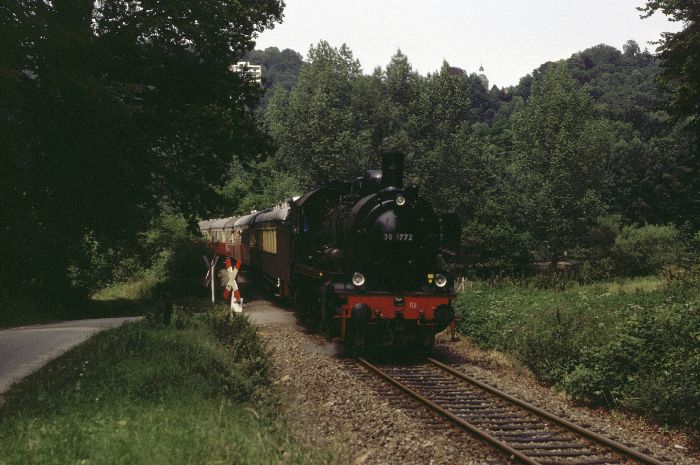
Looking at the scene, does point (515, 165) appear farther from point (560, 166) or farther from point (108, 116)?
point (108, 116)

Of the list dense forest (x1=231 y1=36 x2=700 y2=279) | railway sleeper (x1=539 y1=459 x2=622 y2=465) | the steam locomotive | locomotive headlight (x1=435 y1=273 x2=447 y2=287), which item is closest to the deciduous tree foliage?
the steam locomotive

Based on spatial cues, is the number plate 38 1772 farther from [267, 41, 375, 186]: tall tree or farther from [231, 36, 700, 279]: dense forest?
[267, 41, 375, 186]: tall tree

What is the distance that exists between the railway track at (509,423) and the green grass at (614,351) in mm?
1750

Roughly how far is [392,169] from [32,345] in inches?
366

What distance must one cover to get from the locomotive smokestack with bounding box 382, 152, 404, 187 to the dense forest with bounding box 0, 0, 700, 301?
631 cm

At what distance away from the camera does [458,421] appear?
358 inches

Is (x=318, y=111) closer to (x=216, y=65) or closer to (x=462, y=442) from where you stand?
(x=216, y=65)

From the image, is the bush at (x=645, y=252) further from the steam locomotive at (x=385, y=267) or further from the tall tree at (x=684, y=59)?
the steam locomotive at (x=385, y=267)

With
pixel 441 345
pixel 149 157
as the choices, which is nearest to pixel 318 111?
pixel 149 157

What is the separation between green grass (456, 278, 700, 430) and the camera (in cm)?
984

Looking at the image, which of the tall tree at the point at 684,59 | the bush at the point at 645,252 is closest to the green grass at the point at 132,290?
the tall tree at the point at 684,59

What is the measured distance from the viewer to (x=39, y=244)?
48.5ft

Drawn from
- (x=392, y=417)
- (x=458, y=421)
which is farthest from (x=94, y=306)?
(x=458, y=421)

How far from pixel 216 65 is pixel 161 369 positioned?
1658cm
